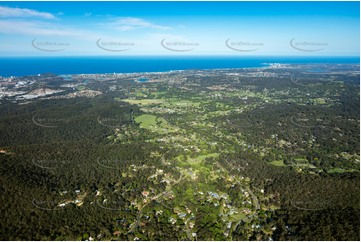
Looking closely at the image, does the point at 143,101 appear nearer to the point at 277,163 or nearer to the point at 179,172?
the point at 179,172

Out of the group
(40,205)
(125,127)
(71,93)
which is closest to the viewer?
(40,205)

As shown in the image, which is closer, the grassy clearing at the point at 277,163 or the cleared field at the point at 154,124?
the grassy clearing at the point at 277,163

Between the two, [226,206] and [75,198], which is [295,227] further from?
[75,198]

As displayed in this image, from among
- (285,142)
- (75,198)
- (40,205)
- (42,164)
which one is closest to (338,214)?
(285,142)

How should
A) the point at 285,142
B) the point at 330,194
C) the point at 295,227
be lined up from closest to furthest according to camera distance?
the point at 295,227 < the point at 330,194 < the point at 285,142

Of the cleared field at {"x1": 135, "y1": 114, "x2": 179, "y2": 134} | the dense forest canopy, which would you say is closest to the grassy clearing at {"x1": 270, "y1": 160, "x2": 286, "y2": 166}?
the dense forest canopy

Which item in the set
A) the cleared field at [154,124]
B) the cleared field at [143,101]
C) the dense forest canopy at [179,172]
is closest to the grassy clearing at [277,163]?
the dense forest canopy at [179,172]

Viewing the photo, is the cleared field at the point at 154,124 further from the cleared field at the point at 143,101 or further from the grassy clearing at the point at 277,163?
the grassy clearing at the point at 277,163

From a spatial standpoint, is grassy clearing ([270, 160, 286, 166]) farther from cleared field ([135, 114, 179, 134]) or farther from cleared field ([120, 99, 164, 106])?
cleared field ([120, 99, 164, 106])

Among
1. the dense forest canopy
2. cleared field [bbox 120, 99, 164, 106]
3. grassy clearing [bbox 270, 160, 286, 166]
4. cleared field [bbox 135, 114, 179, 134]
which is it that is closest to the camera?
the dense forest canopy
